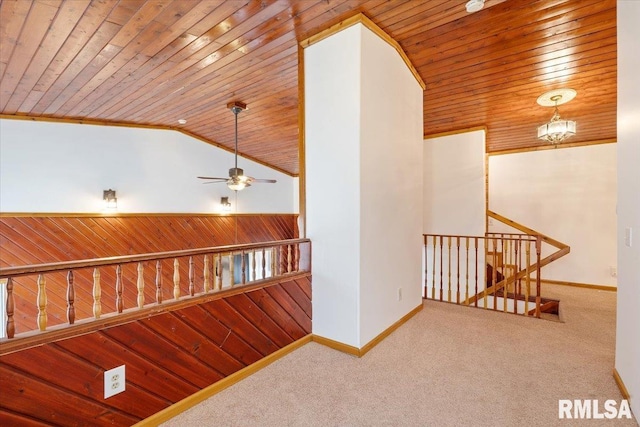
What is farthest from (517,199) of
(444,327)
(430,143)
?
(444,327)

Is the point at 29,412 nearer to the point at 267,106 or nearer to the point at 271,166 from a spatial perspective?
the point at 267,106

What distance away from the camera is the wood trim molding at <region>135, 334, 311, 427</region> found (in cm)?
182

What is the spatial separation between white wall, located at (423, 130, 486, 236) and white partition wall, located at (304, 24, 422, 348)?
237cm

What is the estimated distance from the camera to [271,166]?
7043mm

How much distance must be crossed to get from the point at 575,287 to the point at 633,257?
4.28 m

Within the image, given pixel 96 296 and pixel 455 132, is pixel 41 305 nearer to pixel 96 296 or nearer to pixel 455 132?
pixel 96 296

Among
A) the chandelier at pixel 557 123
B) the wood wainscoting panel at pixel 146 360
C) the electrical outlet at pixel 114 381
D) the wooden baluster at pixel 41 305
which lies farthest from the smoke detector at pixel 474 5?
the electrical outlet at pixel 114 381

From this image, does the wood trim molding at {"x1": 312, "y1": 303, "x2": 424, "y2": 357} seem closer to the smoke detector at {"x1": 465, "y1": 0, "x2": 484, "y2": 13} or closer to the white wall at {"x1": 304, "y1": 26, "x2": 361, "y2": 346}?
the white wall at {"x1": 304, "y1": 26, "x2": 361, "y2": 346}

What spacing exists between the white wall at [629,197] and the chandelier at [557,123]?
163cm

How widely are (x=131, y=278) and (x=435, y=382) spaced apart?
14.9ft

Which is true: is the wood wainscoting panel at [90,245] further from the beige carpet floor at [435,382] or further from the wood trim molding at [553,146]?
the wood trim molding at [553,146]

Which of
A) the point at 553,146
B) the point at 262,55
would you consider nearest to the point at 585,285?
the point at 553,146

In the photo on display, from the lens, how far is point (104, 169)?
4617mm

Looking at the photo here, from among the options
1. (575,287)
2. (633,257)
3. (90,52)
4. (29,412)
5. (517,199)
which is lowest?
(575,287)
